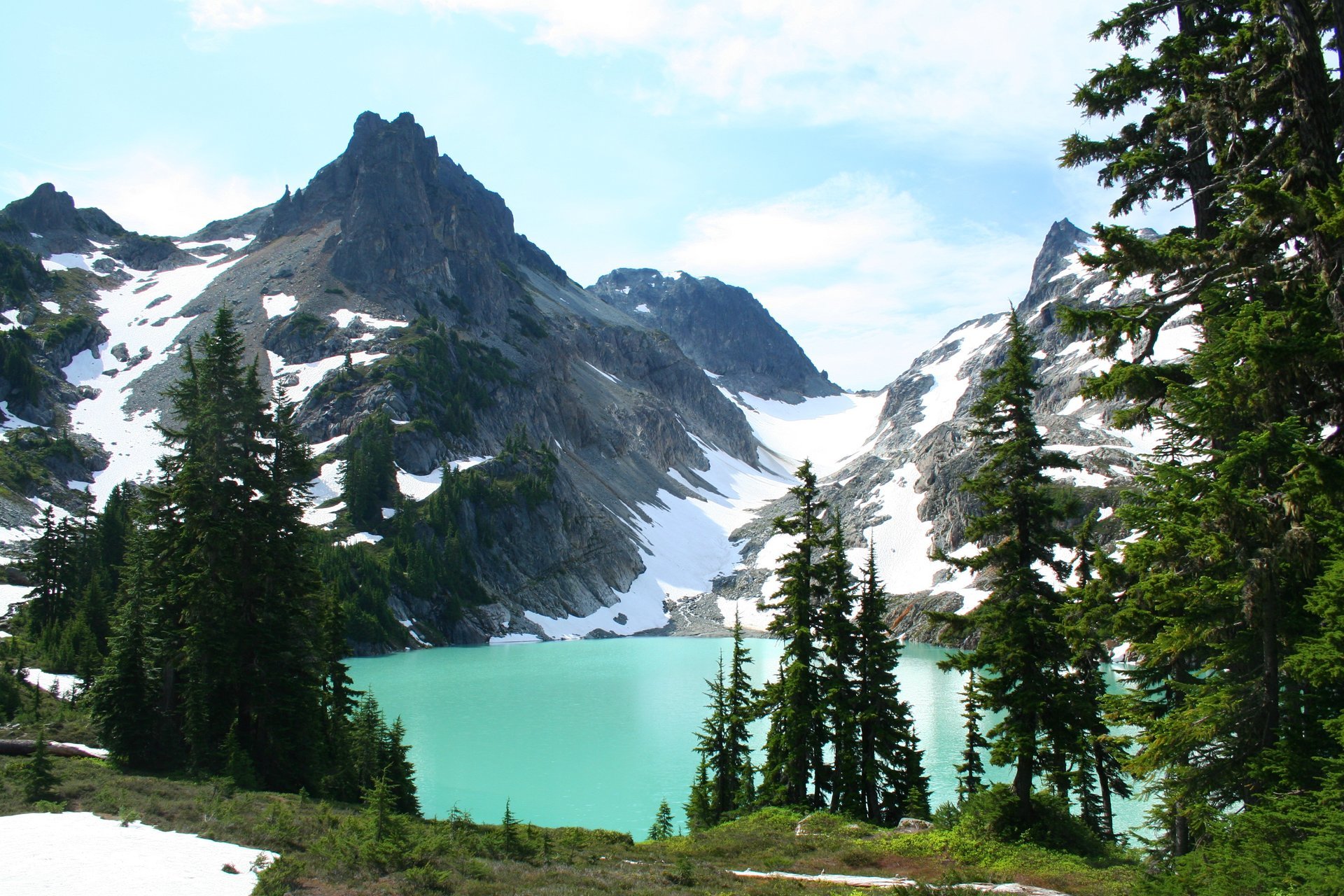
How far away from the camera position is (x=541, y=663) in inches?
3113

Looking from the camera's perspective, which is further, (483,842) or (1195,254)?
(483,842)

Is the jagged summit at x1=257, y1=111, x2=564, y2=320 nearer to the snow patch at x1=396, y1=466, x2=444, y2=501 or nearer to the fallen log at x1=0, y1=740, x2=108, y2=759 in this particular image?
the snow patch at x1=396, y1=466, x2=444, y2=501

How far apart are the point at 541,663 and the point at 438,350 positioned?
2916 inches

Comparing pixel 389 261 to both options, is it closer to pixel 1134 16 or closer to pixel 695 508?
pixel 695 508

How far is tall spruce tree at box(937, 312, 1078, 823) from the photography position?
16.8 m

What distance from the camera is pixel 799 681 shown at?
23.3 metres

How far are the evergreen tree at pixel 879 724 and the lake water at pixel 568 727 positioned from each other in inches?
418

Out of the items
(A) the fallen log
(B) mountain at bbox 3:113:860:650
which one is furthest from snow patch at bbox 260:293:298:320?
(A) the fallen log

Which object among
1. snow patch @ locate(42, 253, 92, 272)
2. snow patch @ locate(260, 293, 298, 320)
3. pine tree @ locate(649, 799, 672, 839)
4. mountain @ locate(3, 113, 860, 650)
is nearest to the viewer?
pine tree @ locate(649, 799, 672, 839)

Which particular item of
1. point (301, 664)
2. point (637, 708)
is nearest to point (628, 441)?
point (637, 708)

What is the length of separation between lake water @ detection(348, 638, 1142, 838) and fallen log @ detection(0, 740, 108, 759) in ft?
44.0

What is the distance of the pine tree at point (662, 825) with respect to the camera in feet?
94.1

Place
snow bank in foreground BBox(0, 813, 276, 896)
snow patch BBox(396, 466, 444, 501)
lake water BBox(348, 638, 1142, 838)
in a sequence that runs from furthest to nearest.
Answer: snow patch BBox(396, 466, 444, 501) < lake water BBox(348, 638, 1142, 838) < snow bank in foreground BBox(0, 813, 276, 896)

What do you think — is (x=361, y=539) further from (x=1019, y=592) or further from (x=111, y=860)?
(x=1019, y=592)
